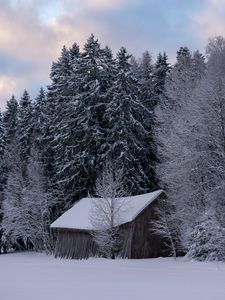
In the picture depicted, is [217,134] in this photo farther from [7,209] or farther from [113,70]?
[7,209]

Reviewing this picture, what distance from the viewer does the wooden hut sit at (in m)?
38.2

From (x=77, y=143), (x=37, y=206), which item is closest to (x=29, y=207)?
(x=37, y=206)

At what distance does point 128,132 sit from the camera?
49500mm

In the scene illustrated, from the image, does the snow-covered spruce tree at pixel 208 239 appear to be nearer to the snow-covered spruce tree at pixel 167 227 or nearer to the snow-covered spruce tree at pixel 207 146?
the snow-covered spruce tree at pixel 207 146

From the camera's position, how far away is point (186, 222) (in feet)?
120

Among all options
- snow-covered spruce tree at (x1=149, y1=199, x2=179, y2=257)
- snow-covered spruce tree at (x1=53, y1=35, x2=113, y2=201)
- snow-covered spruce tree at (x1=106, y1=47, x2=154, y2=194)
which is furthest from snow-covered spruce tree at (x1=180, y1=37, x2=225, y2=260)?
snow-covered spruce tree at (x1=53, y1=35, x2=113, y2=201)

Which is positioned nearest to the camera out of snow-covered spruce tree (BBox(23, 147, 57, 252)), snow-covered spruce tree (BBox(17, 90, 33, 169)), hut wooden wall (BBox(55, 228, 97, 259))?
hut wooden wall (BBox(55, 228, 97, 259))

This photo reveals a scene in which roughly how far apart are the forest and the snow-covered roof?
1.56 metres

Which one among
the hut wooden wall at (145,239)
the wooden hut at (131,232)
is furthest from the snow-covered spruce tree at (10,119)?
the hut wooden wall at (145,239)

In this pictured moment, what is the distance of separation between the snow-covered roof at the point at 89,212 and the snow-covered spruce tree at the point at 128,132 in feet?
16.3

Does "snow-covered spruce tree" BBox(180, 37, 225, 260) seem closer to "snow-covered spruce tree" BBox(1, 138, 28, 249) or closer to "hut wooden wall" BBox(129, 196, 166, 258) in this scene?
"hut wooden wall" BBox(129, 196, 166, 258)

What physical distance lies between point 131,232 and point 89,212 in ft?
19.3

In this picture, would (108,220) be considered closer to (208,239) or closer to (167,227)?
(167,227)

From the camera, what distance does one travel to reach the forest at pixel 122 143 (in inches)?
1459
